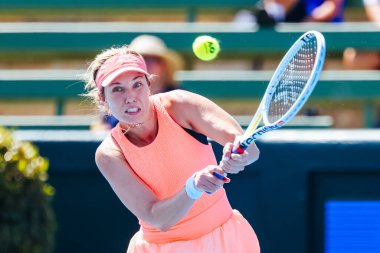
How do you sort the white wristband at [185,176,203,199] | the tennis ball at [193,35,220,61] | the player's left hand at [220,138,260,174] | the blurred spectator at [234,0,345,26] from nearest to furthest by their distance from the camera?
1. the player's left hand at [220,138,260,174]
2. the white wristband at [185,176,203,199]
3. the tennis ball at [193,35,220,61]
4. the blurred spectator at [234,0,345,26]

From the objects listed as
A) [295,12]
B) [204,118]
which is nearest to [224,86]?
[295,12]

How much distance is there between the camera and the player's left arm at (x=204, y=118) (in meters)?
2.88

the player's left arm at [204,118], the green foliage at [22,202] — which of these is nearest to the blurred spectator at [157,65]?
the green foliage at [22,202]

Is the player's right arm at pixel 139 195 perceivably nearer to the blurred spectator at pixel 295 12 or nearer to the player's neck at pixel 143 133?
the player's neck at pixel 143 133

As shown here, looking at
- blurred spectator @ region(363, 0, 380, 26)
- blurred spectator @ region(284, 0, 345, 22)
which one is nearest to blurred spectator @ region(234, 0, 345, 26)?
blurred spectator @ region(284, 0, 345, 22)

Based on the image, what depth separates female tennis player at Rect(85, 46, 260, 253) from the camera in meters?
2.92

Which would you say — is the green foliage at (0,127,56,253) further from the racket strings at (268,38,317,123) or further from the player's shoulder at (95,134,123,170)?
the racket strings at (268,38,317,123)

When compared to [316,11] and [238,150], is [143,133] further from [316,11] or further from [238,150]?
[316,11]

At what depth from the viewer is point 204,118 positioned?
295cm

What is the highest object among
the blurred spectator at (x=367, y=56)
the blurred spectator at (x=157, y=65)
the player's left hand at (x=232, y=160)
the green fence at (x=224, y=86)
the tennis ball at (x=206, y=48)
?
the blurred spectator at (x=367, y=56)

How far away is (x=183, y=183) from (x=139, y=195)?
201mm

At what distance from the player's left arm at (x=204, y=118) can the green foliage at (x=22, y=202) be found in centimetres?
117

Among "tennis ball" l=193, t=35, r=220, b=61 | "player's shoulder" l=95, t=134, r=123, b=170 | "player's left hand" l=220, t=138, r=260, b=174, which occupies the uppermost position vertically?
"tennis ball" l=193, t=35, r=220, b=61

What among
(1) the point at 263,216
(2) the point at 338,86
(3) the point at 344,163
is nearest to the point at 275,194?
(1) the point at 263,216
